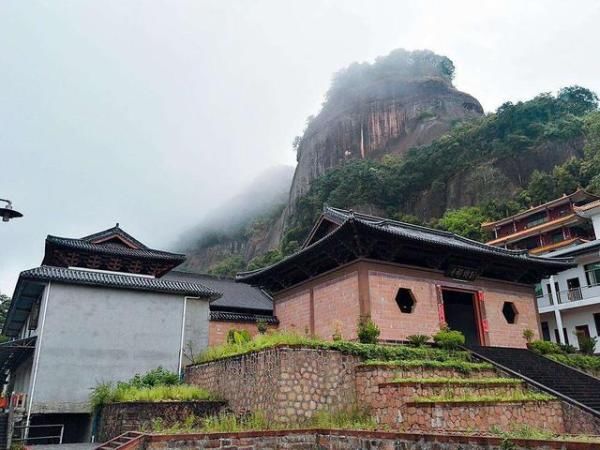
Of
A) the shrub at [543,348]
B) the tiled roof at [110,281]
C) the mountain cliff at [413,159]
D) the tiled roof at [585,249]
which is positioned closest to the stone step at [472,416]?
the shrub at [543,348]

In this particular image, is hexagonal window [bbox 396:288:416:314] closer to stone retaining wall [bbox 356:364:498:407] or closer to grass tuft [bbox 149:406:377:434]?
stone retaining wall [bbox 356:364:498:407]

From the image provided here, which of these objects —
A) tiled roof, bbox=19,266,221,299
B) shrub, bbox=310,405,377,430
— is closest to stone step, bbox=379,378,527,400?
shrub, bbox=310,405,377,430

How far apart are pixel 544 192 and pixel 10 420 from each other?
4329 centimetres

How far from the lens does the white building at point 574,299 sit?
26825 millimetres

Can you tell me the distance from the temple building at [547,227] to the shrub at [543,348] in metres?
18.6

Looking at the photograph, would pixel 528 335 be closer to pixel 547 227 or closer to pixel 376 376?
pixel 376 376

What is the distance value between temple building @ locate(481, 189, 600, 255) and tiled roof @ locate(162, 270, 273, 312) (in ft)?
74.9

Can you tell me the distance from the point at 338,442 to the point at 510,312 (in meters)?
13.1

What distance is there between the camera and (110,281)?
16328 mm

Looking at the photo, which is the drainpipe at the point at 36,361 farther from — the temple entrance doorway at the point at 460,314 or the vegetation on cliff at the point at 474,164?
the vegetation on cliff at the point at 474,164

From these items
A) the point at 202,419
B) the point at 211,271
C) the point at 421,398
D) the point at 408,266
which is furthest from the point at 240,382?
the point at 211,271

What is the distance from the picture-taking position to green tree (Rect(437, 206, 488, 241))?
43875mm

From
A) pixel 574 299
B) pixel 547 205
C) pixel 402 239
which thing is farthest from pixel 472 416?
pixel 547 205

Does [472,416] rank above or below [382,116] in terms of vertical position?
below
